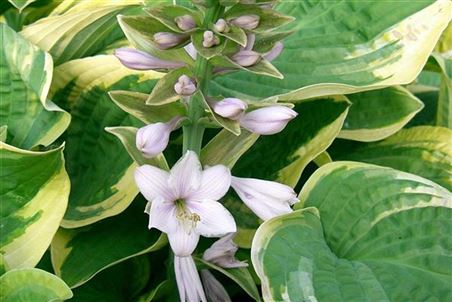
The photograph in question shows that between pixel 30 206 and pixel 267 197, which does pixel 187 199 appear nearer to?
pixel 267 197

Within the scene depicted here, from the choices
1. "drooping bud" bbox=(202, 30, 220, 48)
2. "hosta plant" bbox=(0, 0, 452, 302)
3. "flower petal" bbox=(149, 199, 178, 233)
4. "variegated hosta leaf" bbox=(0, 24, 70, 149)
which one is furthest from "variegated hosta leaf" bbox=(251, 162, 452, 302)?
"variegated hosta leaf" bbox=(0, 24, 70, 149)

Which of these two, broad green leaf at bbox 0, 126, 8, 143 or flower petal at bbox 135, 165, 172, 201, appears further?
broad green leaf at bbox 0, 126, 8, 143

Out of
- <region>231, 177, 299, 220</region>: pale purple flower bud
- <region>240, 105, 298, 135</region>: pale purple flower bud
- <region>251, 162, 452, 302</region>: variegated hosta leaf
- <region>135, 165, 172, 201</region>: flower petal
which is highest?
<region>240, 105, 298, 135</region>: pale purple flower bud

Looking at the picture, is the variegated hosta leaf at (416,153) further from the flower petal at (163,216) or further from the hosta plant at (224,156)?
the flower petal at (163,216)

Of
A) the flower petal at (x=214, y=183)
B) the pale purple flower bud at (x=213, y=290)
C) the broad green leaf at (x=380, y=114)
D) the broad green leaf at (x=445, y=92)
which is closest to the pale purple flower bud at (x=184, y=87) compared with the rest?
the flower petal at (x=214, y=183)

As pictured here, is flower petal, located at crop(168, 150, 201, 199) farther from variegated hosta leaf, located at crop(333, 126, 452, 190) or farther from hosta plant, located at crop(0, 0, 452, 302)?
variegated hosta leaf, located at crop(333, 126, 452, 190)

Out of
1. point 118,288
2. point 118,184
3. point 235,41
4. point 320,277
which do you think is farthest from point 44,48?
point 320,277

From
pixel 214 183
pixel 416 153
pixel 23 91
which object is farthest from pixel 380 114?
pixel 23 91
